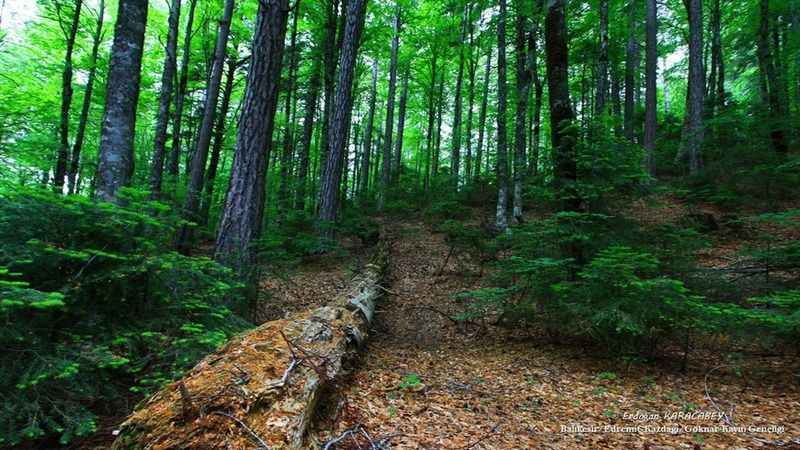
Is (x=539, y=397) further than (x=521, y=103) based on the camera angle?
No

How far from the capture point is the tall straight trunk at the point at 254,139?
18.4ft

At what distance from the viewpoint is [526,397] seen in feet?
14.1

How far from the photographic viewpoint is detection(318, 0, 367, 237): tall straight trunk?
1049 cm

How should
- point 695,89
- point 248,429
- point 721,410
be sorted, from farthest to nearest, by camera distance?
1. point 695,89
2. point 721,410
3. point 248,429

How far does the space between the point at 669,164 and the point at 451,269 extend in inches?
539

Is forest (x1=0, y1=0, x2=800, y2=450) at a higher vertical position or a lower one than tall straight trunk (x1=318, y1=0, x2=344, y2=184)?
lower

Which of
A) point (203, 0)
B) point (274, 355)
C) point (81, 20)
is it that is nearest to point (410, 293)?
point (274, 355)

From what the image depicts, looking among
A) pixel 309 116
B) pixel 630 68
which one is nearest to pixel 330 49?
pixel 309 116

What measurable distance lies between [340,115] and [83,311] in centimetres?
894

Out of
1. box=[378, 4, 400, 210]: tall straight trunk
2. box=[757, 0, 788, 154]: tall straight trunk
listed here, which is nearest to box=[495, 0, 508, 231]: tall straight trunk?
box=[378, 4, 400, 210]: tall straight trunk

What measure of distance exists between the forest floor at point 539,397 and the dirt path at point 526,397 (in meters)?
0.01

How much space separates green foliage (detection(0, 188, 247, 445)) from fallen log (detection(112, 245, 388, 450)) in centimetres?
46

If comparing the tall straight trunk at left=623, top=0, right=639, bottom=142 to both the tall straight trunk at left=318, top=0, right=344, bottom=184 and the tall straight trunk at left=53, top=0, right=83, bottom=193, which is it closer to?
the tall straight trunk at left=318, top=0, right=344, bottom=184

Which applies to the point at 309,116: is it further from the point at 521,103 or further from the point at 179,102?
the point at 521,103
